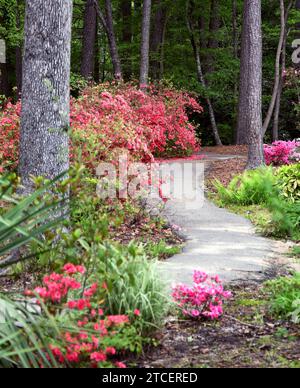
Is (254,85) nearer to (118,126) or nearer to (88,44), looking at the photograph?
(118,126)

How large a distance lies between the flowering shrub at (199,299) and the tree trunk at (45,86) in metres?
2.70

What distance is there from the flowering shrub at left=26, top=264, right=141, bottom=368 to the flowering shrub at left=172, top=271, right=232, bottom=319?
77cm

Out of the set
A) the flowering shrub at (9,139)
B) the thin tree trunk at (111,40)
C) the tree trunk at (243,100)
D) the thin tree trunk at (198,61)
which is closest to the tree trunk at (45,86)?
the flowering shrub at (9,139)

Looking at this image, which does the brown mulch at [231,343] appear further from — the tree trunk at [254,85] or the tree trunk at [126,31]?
the tree trunk at [126,31]

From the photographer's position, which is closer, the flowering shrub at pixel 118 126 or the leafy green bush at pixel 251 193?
the flowering shrub at pixel 118 126

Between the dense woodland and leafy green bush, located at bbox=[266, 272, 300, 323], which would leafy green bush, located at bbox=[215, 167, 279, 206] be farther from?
the dense woodland

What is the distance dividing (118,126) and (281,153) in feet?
18.7

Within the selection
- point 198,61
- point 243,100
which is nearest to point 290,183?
point 243,100

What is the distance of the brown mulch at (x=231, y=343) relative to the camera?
4027 millimetres

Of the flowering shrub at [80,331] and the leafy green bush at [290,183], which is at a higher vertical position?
the leafy green bush at [290,183]

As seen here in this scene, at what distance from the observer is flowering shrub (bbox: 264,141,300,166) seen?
1389cm

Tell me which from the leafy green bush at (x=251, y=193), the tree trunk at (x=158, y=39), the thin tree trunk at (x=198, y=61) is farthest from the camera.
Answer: the tree trunk at (x=158, y=39)
